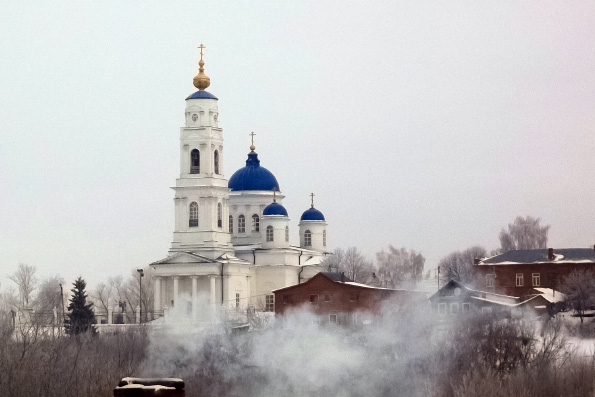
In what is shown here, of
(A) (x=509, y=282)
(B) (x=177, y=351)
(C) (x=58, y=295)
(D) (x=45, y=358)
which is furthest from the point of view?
(C) (x=58, y=295)

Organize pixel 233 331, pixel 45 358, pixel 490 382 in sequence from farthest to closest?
pixel 233 331, pixel 45 358, pixel 490 382

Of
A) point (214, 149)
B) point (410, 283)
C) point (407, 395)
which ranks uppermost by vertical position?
point (214, 149)

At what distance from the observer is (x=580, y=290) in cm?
7125

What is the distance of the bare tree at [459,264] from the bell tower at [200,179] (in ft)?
50.2

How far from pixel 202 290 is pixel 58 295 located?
1294 inches

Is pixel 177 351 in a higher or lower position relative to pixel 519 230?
lower

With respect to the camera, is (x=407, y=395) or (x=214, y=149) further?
(x=214, y=149)

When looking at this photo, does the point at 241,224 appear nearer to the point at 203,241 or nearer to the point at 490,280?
the point at 203,241

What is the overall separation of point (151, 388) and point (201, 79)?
81.2 m

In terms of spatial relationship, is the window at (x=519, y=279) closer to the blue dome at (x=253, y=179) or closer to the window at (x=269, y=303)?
the window at (x=269, y=303)

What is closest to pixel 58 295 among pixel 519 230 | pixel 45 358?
pixel 519 230

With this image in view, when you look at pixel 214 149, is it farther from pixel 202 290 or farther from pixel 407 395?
pixel 407 395

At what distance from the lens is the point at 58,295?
127m

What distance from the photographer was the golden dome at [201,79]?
98.9 meters
